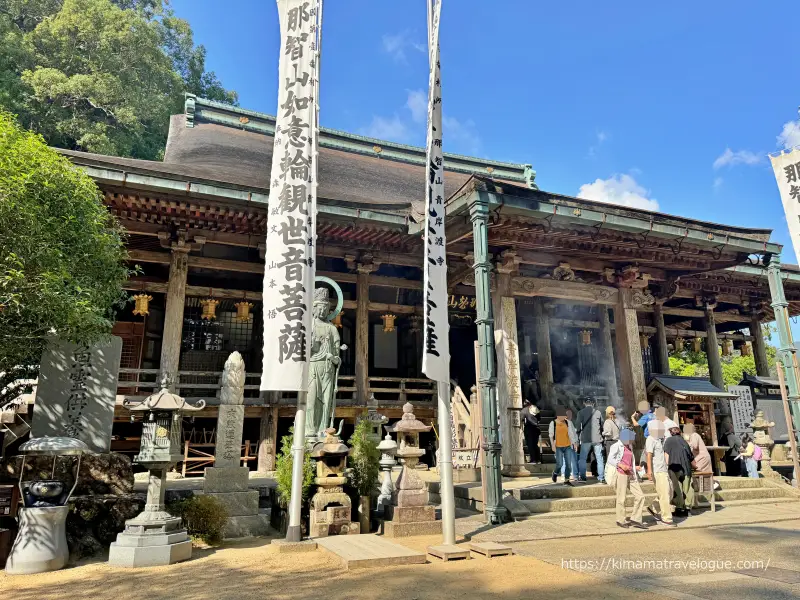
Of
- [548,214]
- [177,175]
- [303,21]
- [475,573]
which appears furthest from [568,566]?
[177,175]

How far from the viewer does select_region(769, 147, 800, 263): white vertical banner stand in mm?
11352

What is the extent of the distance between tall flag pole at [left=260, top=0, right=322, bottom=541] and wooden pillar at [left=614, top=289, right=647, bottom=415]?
31.9ft

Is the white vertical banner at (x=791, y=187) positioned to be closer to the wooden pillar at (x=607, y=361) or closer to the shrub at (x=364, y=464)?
the wooden pillar at (x=607, y=361)

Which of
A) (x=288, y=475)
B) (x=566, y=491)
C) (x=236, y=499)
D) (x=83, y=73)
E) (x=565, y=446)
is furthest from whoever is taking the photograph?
(x=83, y=73)

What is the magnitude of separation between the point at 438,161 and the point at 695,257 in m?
9.24

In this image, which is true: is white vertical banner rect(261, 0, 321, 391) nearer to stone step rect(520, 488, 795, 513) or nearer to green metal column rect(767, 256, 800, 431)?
stone step rect(520, 488, 795, 513)

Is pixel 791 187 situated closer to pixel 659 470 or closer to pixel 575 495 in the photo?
pixel 659 470

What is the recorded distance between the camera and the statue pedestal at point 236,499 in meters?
7.83

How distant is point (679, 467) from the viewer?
336 inches

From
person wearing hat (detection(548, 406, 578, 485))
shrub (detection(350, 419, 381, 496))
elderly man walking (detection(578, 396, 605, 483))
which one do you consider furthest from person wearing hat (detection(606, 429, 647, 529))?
shrub (detection(350, 419, 381, 496))

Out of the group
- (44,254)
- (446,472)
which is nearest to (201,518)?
(446,472)

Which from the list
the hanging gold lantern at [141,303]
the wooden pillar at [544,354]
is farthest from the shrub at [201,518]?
the wooden pillar at [544,354]

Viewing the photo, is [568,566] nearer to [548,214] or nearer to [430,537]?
[430,537]

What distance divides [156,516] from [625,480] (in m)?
6.24
